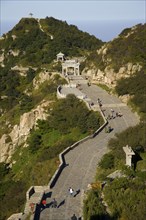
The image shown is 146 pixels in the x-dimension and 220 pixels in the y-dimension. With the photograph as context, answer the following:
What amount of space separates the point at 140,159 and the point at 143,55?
2598 cm

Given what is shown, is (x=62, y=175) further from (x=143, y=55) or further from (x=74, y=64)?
(x=74, y=64)

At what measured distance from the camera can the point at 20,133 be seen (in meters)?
42.5

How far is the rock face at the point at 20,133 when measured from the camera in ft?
134

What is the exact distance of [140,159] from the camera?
25953 mm

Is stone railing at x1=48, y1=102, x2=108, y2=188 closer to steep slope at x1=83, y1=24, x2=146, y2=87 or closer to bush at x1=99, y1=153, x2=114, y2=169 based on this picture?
bush at x1=99, y1=153, x2=114, y2=169

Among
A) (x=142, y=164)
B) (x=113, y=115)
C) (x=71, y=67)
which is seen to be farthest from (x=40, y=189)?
(x=71, y=67)

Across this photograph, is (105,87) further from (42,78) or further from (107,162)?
(107,162)

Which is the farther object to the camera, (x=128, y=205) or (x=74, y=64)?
(x=74, y=64)

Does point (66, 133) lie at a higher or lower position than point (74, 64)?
lower

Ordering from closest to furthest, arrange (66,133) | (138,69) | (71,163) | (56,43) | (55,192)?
(55,192) → (71,163) → (66,133) → (138,69) → (56,43)

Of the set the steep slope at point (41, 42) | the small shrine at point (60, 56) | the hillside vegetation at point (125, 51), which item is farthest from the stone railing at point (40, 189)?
the steep slope at point (41, 42)

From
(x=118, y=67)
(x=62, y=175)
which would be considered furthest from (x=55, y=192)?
(x=118, y=67)

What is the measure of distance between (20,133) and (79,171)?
18.5 meters

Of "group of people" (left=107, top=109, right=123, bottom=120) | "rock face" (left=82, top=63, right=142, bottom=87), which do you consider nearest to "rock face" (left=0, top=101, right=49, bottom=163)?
"group of people" (left=107, top=109, right=123, bottom=120)
